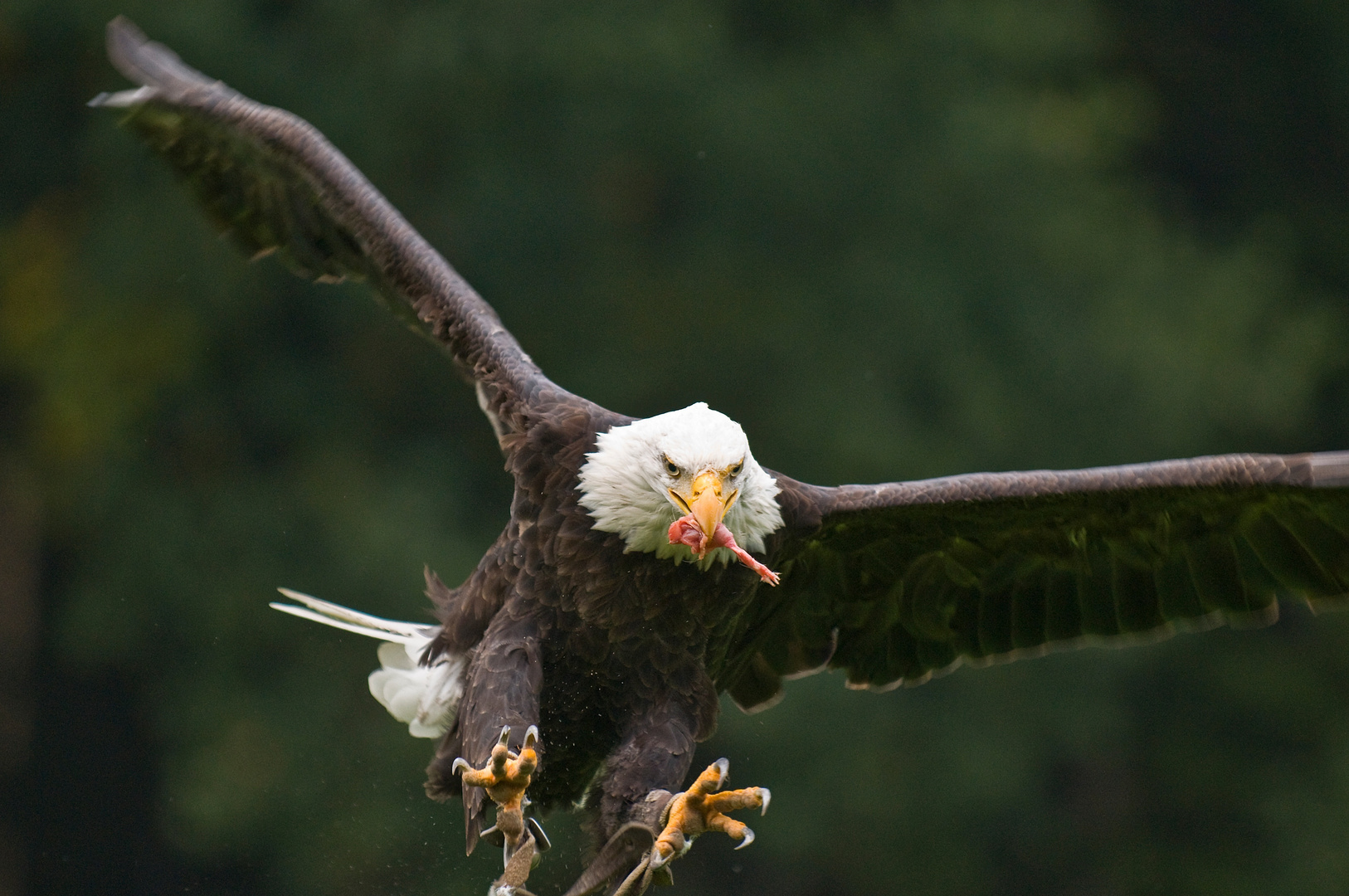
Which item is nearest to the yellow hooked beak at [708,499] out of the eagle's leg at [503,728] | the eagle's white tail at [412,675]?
the eagle's leg at [503,728]

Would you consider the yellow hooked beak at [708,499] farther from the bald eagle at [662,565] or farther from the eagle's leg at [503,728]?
the eagle's leg at [503,728]

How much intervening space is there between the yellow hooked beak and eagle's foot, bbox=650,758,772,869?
55cm

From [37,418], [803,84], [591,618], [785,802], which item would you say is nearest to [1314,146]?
[803,84]

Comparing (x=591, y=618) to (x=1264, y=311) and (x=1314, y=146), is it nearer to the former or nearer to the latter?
(x=1264, y=311)

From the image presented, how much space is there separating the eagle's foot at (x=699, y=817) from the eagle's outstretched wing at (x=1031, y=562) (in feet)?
2.34

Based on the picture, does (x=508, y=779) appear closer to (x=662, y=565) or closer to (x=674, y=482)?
(x=662, y=565)

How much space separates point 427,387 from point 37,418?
2.92 meters

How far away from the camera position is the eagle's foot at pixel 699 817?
14.1 feet

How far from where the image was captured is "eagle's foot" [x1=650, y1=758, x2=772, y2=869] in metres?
4.30

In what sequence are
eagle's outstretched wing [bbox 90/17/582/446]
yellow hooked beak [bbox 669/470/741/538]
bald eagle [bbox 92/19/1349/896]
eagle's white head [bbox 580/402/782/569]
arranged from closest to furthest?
yellow hooked beak [bbox 669/470/741/538], eagle's white head [bbox 580/402/782/569], bald eagle [bbox 92/19/1349/896], eagle's outstretched wing [bbox 90/17/582/446]

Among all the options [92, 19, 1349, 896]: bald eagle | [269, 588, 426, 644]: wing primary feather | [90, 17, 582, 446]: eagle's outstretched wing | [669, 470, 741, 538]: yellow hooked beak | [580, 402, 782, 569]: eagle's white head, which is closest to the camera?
[669, 470, 741, 538]: yellow hooked beak

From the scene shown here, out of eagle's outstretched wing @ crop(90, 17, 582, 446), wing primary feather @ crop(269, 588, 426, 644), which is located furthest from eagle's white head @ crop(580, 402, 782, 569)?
wing primary feather @ crop(269, 588, 426, 644)

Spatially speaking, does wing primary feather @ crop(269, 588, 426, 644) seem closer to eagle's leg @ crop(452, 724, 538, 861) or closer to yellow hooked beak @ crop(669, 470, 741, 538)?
eagle's leg @ crop(452, 724, 538, 861)

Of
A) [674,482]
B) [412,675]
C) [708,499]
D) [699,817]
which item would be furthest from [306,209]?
[699,817]
